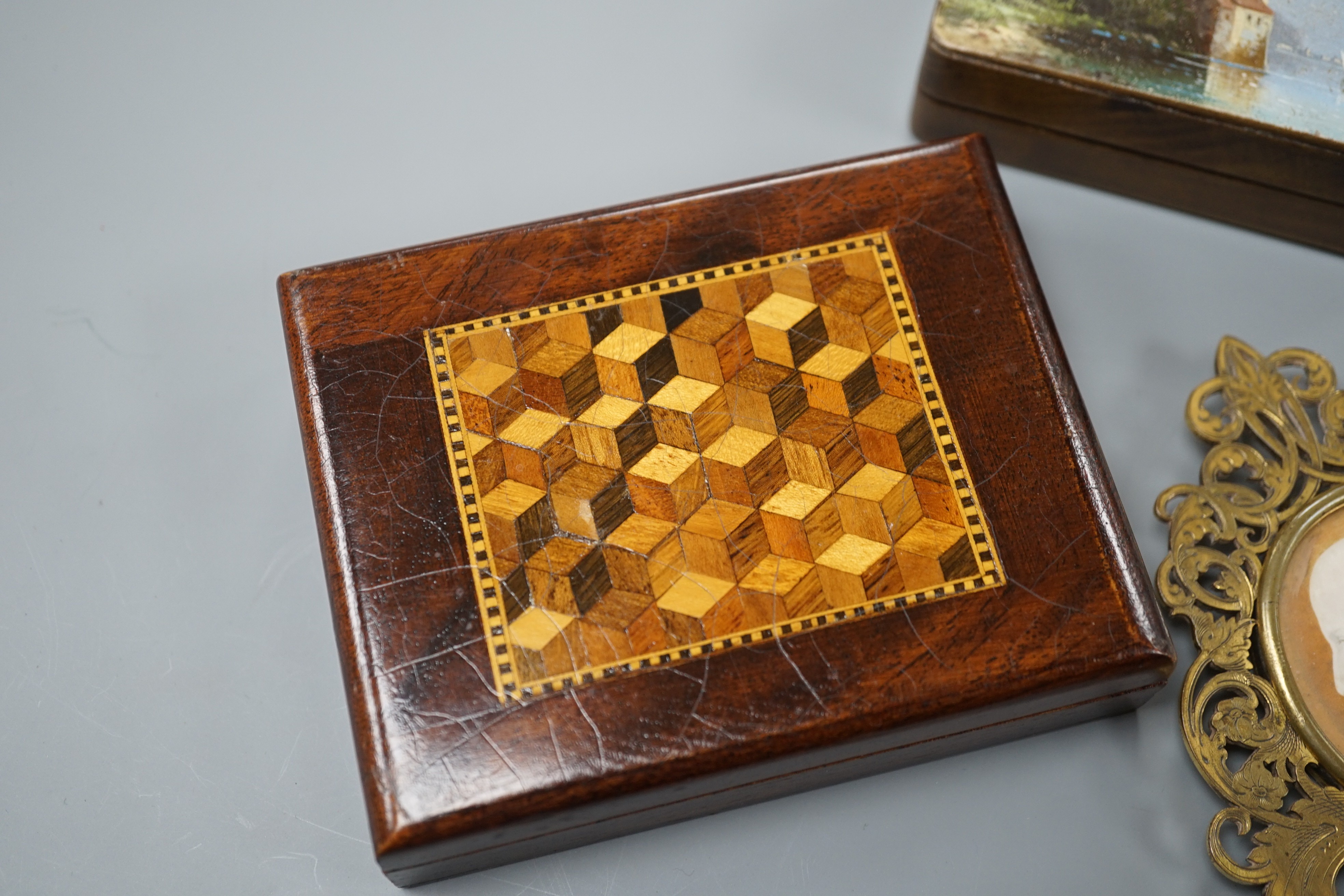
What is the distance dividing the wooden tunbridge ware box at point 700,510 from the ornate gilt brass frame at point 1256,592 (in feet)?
0.36

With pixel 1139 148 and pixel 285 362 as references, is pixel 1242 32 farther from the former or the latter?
pixel 285 362

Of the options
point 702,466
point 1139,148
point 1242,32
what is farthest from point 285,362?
point 1242,32

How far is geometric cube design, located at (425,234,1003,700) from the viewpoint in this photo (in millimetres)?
1086

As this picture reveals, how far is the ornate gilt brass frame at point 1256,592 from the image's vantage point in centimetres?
112

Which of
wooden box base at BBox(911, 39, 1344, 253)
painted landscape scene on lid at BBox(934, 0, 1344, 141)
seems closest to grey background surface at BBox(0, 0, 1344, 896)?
wooden box base at BBox(911, 39, 1344, 253)

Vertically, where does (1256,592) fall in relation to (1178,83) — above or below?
below

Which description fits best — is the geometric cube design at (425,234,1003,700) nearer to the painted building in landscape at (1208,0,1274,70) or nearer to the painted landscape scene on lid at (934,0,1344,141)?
the painted landscape scene on lid at (934,0,1344,141)

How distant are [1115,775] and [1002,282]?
0.54m

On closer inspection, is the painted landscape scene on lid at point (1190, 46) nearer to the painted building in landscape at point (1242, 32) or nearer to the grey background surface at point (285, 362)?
the painted building in landscape at point (1242, 32)

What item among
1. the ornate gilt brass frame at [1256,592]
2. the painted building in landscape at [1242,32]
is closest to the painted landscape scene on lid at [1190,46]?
the painted building in landscape at [1242,32]

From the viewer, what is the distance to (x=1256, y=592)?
1.18 m

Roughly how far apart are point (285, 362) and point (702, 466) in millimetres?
547

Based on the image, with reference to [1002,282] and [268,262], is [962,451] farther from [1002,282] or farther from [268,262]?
[268,262]

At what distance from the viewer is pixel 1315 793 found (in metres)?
1.13
